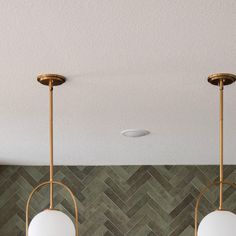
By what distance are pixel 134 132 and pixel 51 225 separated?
1.09 metres

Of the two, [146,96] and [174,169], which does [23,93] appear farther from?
[174,169]

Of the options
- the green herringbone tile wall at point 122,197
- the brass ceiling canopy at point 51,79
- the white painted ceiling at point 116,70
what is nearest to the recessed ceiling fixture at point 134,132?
the white painted ceiling at point 116,70

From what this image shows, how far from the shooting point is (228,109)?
97.4 inches

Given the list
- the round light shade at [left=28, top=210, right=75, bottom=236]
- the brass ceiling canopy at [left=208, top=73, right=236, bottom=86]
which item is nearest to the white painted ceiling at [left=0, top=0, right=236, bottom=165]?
the brass ceiling canopy at [left=208, top=73, right=236, bottom=86]

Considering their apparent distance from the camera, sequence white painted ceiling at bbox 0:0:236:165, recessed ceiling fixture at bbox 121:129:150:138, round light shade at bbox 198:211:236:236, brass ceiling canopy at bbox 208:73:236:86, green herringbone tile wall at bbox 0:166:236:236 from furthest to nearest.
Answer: green herringbone tile wall at bbox 0:166:236:236 → recessed ceiling fixture at bbox 121:129:150:138 → brass ceiling canopy at bbox 208:73:236:86 → round light shade at bbox 198:211:236:236 → white painted ceiling at bbox 0:0:236:165

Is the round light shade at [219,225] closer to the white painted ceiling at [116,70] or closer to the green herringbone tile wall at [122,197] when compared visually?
the white painted ceiling at [116,70]

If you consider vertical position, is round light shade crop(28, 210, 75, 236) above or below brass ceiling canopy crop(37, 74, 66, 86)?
below

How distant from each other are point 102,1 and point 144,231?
2639mm

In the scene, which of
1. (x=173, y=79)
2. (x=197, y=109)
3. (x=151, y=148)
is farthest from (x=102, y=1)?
(x=151, y=148)

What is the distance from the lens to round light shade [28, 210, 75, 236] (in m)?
1.91

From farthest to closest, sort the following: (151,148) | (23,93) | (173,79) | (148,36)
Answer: (151,148)
(23,93)
(173,79)
(148,36)

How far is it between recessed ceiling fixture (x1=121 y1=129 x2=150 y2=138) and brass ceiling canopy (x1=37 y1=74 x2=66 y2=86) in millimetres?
876

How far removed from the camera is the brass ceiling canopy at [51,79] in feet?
6.68

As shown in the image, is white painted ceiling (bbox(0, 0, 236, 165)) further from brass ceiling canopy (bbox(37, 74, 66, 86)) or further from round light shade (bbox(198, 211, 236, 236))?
round light shade (bbox(198, 211, 236, 236))
